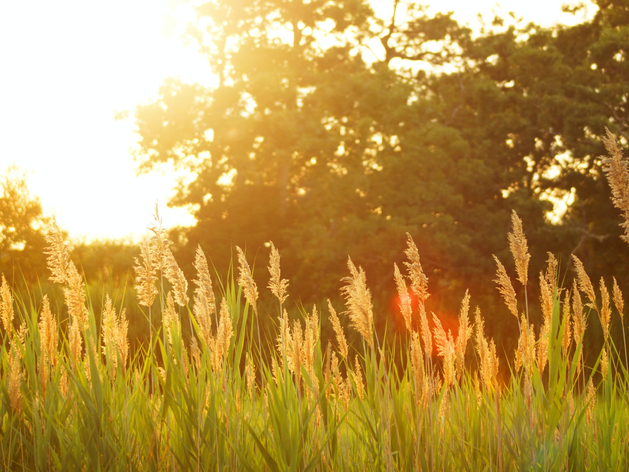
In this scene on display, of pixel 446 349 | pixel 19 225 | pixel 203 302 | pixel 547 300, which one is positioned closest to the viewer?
pixel 203 302

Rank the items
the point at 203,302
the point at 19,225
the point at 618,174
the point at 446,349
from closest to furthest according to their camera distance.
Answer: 1. the point at 203,302
2. the point at 618,174
3. the point at 446,349
4. the point at 19,225

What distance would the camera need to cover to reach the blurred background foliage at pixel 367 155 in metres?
17.5

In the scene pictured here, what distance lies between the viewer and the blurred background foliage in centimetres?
1750

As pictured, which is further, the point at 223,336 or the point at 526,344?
the point at 526,344

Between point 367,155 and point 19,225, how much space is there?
34.4 ft

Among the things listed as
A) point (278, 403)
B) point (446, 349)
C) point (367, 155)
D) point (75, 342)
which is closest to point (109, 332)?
point (75, 342)

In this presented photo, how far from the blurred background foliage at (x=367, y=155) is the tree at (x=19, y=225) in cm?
4

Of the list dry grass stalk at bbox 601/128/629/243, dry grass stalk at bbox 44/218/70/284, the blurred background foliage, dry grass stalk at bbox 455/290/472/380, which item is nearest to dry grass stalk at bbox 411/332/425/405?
dry grass stalk at bbox 455/290/472/380

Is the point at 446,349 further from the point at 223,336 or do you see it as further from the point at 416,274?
the point at 223,336

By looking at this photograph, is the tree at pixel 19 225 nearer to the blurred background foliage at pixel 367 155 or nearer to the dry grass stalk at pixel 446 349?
the blurred background foliage at pixel 367 155

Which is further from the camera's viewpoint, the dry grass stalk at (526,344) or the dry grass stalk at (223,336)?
the dry grass stalk at (526,344)

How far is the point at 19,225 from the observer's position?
690 inches

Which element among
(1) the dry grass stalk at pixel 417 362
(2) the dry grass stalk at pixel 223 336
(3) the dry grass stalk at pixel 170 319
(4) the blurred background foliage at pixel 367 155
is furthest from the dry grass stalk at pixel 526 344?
(4) the blurred background foliage at pixel 367 155

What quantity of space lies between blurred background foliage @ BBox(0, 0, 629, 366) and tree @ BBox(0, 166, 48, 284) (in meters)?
0.04
